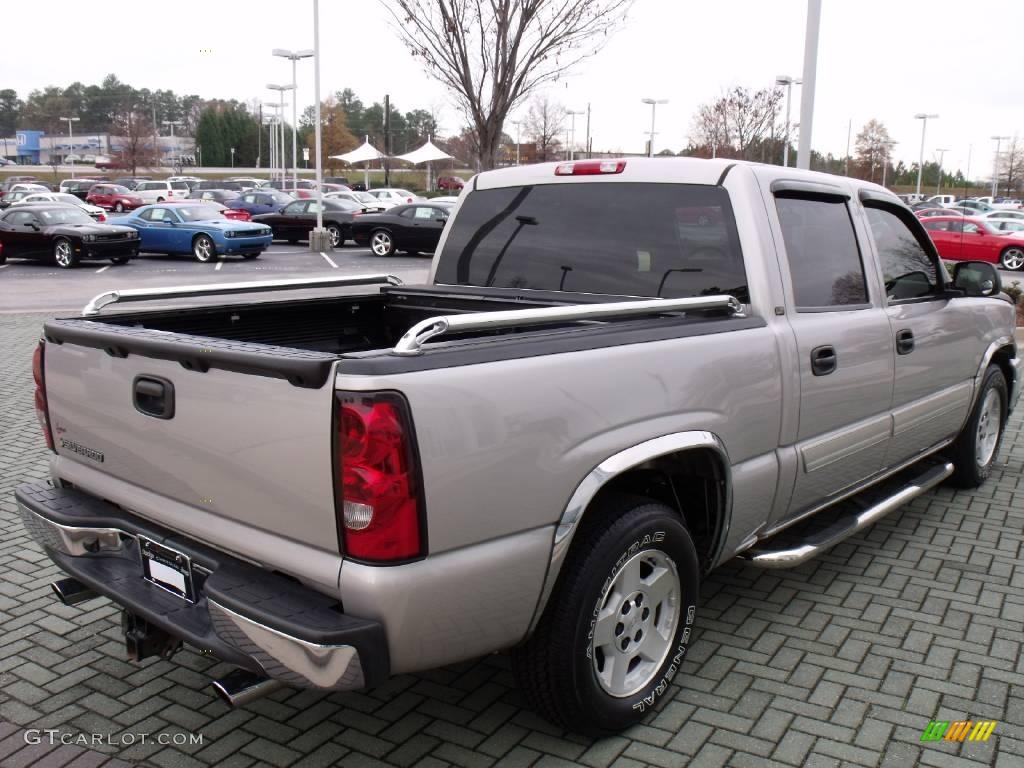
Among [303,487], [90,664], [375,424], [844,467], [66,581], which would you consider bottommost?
[90,664]

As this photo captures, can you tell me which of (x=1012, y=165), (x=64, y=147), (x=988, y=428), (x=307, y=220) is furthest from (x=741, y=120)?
(x=64, y=147)

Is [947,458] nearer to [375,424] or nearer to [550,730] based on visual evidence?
[550,730]

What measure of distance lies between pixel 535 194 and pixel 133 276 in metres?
19.1

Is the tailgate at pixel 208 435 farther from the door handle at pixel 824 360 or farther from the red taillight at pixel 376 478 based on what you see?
the door handle at pixel 824 360

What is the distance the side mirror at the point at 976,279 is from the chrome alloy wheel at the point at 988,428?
0.87 meters

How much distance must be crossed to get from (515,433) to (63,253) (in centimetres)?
2333

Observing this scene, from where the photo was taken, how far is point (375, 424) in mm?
2363

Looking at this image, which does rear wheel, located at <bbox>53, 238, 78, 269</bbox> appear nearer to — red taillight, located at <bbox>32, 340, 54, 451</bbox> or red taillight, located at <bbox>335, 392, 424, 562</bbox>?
red taillight, located at <bbox>32, 340, 54, 451</bbox>

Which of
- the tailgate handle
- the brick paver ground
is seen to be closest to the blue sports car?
the brick paver ground

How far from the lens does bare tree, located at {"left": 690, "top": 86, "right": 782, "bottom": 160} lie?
39.9m

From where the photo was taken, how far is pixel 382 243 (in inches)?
1045

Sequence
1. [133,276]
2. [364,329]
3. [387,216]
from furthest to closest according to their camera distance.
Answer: [387,216], [133,276], [364,329]

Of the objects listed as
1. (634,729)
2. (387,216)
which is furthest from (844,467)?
(387,216)

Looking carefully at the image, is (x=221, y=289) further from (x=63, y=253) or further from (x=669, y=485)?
(x=63, y=253)
